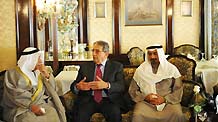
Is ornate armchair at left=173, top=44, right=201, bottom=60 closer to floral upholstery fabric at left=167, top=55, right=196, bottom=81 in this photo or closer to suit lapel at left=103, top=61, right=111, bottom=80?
floral upholstery fabric at left=167, top=55, right=196, bottom=81

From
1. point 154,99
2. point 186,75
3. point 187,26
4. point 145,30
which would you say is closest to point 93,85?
point 154,99

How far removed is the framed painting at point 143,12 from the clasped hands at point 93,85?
4.66 metres

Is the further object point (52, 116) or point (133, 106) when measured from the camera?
point (133, 106)

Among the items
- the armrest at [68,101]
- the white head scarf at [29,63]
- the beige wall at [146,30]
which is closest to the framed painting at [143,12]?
the beige wall at [146,30]

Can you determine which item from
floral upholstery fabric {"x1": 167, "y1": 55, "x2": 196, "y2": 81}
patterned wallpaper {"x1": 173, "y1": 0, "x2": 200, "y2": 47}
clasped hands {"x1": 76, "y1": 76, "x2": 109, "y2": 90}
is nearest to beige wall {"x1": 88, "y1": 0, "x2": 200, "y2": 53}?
patterned wallpaper {"x1": 173, "y1": 0, "x2": 200, "y2": 47}

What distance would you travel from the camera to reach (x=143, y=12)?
8.07m

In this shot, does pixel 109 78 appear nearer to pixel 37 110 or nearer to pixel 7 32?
pixel 37 110

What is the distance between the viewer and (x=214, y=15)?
7.04 m

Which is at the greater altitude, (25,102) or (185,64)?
(185,64)

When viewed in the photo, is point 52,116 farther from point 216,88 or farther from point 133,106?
point 216,88

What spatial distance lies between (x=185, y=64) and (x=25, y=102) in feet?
6.74

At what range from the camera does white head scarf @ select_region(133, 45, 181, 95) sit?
3.71 metres

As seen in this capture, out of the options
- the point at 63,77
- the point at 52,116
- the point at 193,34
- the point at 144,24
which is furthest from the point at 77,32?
the point at 52,116

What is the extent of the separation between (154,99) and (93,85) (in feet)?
2.26
